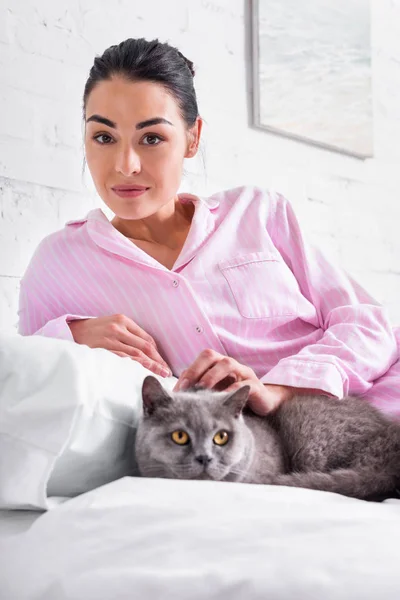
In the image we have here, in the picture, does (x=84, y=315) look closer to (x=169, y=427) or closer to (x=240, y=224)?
(x=240, y=224)

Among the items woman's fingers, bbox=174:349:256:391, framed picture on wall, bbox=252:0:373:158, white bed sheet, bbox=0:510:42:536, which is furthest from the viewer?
framed picture on wall, bbox=252:0:373:158

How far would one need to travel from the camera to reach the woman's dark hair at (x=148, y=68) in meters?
1.45

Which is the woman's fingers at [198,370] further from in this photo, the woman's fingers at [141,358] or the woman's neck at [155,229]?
the woman's neck at [155,229]

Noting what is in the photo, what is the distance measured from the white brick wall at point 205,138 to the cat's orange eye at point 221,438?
2.82ft

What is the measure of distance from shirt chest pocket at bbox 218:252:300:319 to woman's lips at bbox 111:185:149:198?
0.71 feet

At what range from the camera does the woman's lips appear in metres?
1.46

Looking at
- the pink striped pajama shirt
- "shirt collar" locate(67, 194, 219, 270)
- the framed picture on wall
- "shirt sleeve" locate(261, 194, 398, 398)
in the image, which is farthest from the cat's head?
the framed picture on wall

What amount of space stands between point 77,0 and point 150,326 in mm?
971

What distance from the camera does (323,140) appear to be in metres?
2.57

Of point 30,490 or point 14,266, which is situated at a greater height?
point 14,266

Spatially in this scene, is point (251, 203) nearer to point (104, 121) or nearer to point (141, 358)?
point (104, 121)

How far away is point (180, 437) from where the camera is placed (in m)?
1.00

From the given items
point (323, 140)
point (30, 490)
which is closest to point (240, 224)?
point (30, 490)

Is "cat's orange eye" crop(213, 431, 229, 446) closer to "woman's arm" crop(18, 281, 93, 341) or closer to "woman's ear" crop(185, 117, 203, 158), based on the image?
"woman's arm" crop(18, 281, 93, 341)
